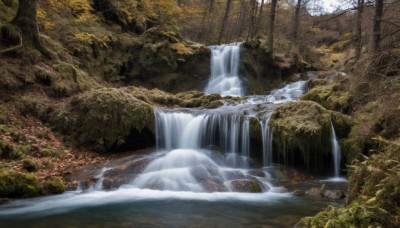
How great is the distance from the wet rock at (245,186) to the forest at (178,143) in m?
0.03

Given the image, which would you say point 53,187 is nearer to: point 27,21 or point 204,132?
point 204,132

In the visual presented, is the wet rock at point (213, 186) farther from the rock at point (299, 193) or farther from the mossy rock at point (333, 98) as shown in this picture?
the mossy rock at point (333, 98)

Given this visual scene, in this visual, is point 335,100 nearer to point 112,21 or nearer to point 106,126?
point 106,126

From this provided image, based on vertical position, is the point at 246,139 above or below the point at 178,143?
above

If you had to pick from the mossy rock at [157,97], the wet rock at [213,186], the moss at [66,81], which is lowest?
the wet rock at [213,186]

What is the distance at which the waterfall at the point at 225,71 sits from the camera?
2155 cm

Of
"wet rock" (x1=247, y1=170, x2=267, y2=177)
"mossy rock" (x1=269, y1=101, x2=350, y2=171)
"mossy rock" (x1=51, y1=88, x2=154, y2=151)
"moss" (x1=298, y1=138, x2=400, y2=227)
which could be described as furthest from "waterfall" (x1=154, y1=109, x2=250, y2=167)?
"moss" (x1=298, y1=138, x2=400, y2=227)

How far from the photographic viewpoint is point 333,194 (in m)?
8.50

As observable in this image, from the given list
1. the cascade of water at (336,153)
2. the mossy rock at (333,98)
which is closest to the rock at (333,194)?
the cascade of water at (336,153)

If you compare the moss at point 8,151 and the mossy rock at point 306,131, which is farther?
the mossy rock at point 306,131

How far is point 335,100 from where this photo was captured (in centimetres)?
1278

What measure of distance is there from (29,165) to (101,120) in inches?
124

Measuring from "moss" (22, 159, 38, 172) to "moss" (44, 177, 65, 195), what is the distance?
0.66 metres

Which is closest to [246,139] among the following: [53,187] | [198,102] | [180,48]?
[198,102]
